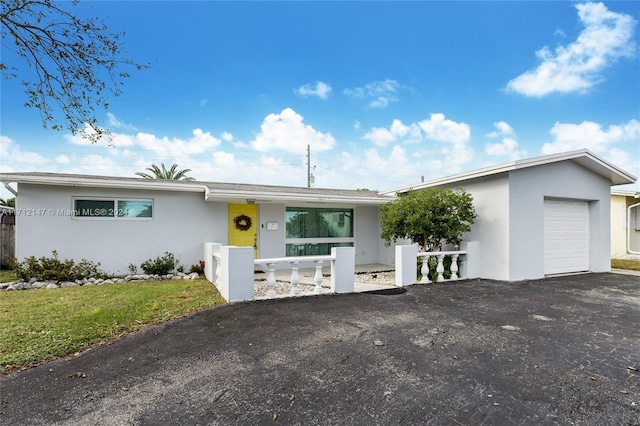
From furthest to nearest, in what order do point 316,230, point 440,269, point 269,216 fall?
point 316,230 < point 269,216 < point 440,269

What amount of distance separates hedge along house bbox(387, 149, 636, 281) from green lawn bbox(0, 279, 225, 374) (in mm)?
7131

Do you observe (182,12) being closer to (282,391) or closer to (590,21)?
(282,391)

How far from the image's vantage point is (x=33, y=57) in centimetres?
368

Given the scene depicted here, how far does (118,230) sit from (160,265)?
1529mm

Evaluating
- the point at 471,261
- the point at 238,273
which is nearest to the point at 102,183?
the point at 238,273

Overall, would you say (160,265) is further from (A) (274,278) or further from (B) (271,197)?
(A) (274,278)

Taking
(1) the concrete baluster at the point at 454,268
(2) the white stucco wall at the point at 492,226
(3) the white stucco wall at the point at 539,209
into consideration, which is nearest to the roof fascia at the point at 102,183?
(1) the concrete baluster at the point at 454,268

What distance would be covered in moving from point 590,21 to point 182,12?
36.8 ft

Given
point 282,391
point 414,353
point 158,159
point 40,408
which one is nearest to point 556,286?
point 414,353

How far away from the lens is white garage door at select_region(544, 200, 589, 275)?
863cm

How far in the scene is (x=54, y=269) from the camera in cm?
759

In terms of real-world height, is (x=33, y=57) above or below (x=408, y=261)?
above

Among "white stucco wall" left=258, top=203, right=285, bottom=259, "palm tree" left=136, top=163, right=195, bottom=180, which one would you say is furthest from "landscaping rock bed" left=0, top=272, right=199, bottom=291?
"palm tree" left=136, top=163, right=195, bottom=180

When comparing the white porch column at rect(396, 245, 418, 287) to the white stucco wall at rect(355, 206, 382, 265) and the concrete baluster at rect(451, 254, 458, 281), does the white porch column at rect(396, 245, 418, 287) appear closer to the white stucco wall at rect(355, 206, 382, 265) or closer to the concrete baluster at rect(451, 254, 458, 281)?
the concrete baluster at rect(451, 254, 458, 281)
